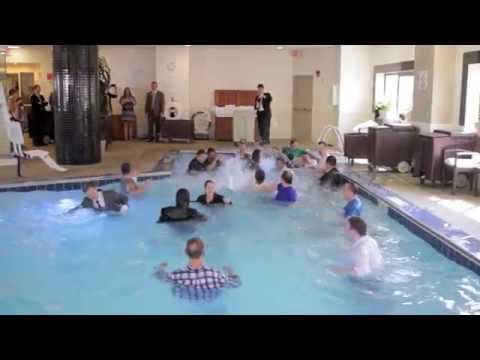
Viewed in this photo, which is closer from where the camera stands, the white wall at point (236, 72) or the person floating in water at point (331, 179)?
the person floating in water at point (331, 179)

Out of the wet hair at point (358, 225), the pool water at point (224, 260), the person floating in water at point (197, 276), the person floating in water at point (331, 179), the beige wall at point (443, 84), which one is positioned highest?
the beige wall at point (443, 84)

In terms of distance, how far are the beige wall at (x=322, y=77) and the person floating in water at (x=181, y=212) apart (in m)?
9.43

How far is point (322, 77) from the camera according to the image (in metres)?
17.5

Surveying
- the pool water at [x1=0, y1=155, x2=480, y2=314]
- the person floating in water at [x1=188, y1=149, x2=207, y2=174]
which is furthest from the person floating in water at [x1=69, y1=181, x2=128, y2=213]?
the person floating in water at [x1=188, y1=149, x2=207, y2=174]

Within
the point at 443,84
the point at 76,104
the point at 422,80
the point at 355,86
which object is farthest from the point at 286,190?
the point at 355,86

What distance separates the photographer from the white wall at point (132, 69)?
17922mm

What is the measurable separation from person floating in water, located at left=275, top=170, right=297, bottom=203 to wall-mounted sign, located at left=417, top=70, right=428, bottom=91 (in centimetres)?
399

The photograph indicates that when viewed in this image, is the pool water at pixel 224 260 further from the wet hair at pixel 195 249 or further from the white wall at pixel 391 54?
the white wall at pixel 391 54

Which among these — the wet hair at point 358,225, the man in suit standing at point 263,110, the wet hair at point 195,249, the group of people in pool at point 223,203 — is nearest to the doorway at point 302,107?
the man in suit standing at point 263,110

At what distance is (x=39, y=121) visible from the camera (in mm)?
14758

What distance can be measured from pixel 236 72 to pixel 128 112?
373cm

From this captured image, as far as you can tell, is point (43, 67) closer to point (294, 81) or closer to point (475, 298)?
point (294, 81)

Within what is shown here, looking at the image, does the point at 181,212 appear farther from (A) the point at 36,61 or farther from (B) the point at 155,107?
(A) the point at 36,61
